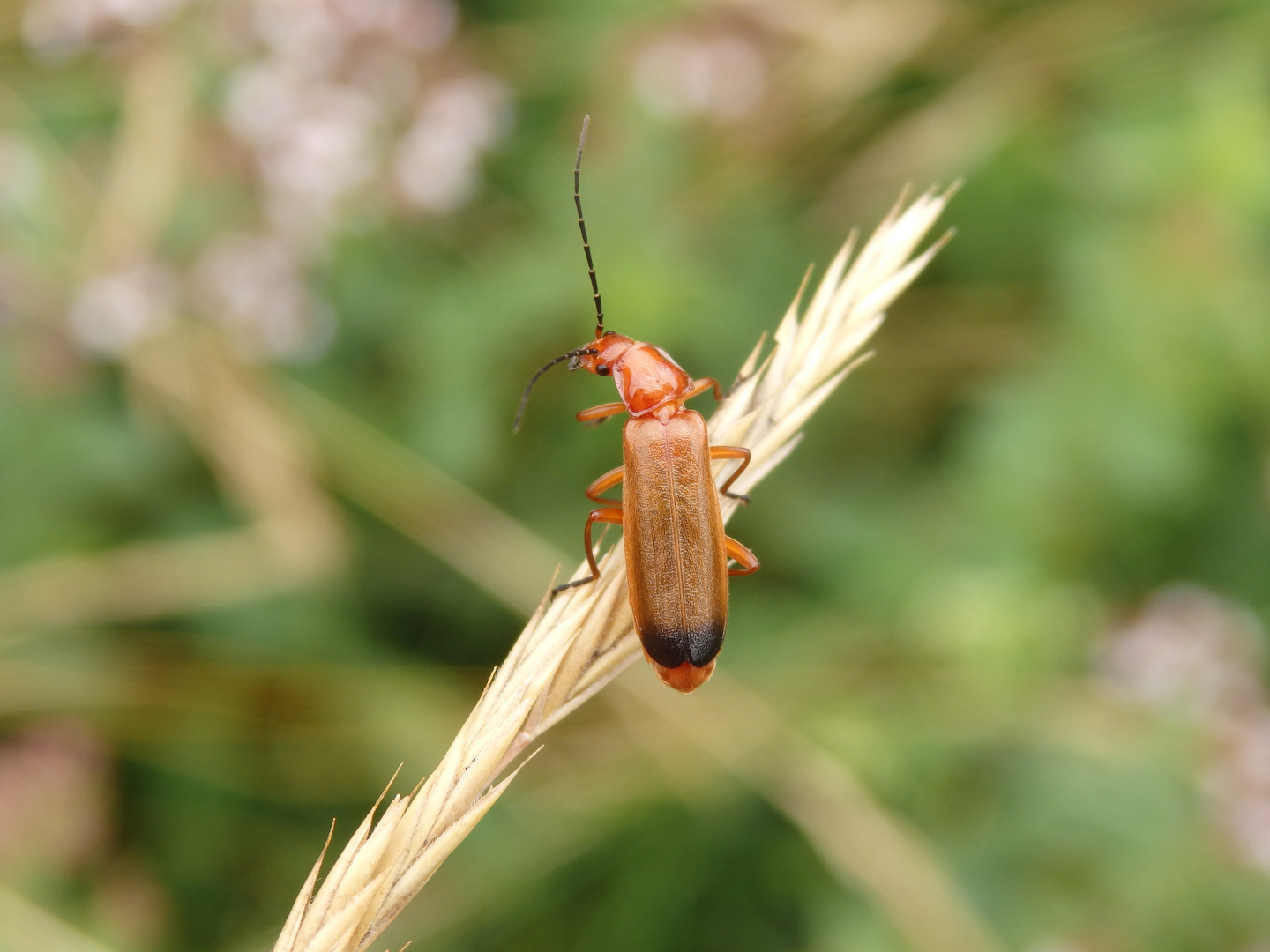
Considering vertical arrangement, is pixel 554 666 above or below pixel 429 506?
below

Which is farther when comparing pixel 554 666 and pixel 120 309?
pixel 120 309

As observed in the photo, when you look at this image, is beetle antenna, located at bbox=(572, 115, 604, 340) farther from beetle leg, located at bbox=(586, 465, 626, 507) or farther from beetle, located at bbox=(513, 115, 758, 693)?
beetle leg, located at bbox=(586, 465, 626, 507)

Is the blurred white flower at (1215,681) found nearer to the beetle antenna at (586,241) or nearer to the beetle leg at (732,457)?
the beetle leg at (732,457)

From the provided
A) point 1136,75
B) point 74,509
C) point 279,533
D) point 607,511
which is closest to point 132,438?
point 74,509

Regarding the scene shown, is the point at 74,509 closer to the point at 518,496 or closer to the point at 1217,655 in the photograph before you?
the point at 518,496

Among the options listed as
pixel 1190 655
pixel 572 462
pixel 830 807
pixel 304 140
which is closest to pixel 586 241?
pixel 572 462

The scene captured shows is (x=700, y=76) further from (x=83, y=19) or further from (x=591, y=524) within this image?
(x=83, y=19)
